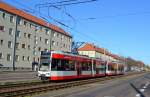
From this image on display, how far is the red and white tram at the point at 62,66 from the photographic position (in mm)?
33469

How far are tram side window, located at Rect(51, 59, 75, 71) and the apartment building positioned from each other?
96.2 ft

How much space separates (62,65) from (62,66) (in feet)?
0.34

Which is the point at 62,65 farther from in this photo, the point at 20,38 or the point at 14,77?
the point at 20,38

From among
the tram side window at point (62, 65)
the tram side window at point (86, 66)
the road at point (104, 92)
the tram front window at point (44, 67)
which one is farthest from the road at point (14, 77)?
the road at point (104, 92)

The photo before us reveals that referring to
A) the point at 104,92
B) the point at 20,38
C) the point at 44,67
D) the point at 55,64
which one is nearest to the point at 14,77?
the point at 44,67

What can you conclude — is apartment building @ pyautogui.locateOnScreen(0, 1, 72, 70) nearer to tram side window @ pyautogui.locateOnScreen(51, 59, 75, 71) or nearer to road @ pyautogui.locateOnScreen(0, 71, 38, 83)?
road @ pyautogui.locateOnScreen(0, 71, 38, 83)

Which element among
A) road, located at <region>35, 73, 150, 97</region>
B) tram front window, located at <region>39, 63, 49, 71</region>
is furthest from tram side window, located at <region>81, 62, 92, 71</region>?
road, located at <region>35, 73, 150, 97</region>

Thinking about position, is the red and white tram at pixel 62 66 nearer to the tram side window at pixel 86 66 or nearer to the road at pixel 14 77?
the tram side window at pixel 86 66

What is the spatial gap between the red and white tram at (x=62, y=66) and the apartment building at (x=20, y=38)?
1023 inches

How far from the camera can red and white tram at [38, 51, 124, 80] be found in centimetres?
3347

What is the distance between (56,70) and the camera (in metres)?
33.7

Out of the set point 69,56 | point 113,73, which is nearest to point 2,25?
point 113,73

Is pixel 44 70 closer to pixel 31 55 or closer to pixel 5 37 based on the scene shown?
pixel 5 37

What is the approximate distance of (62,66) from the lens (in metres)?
34.9
